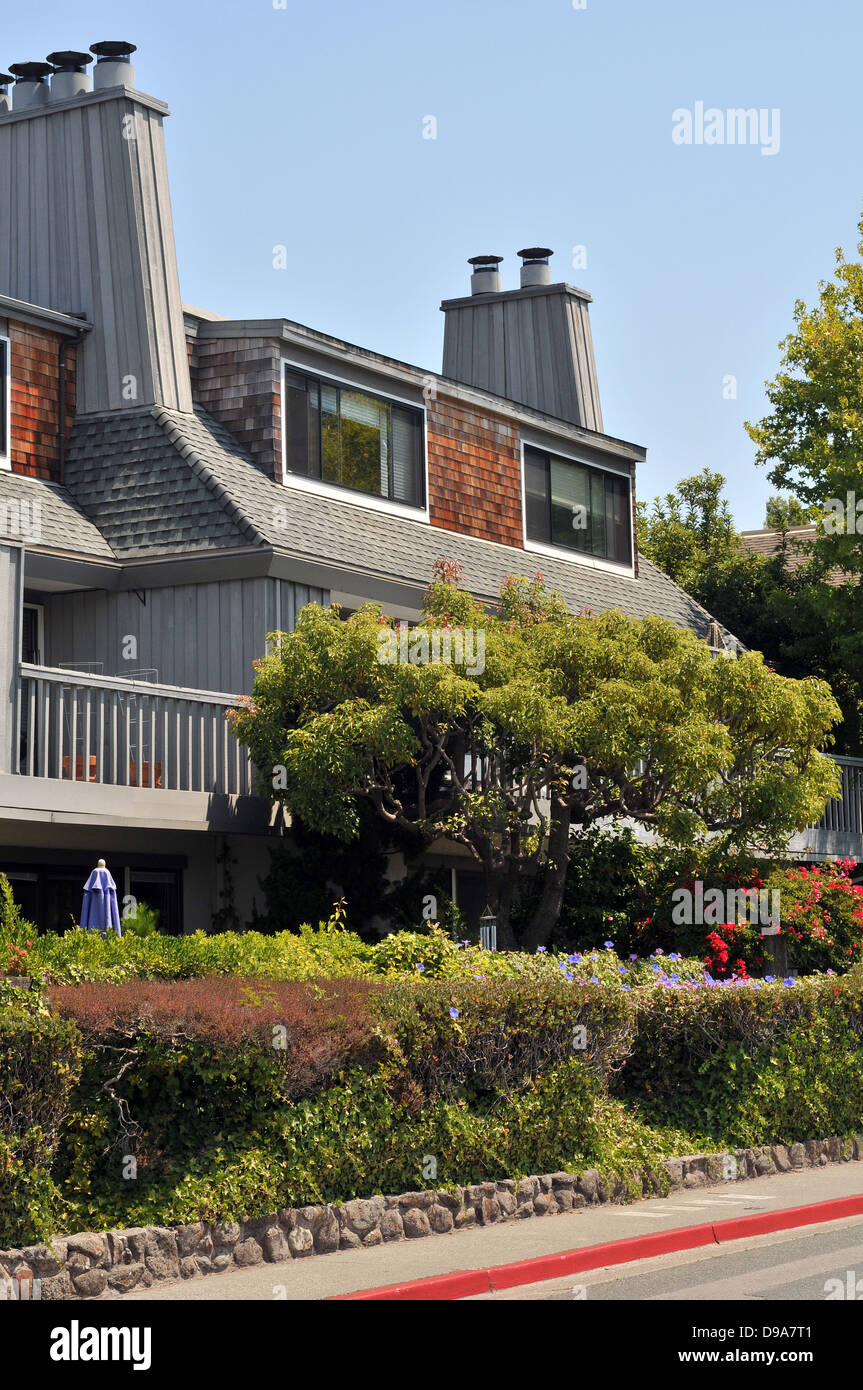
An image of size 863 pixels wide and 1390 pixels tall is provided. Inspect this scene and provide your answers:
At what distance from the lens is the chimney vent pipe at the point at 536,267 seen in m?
30.0

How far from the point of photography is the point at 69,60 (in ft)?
72.5

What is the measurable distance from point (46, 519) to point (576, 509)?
9353 millimetres

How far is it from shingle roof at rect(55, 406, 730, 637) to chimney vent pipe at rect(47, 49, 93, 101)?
189 inches

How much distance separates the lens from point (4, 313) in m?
19.6

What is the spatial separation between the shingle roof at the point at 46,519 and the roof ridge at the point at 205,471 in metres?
1.36

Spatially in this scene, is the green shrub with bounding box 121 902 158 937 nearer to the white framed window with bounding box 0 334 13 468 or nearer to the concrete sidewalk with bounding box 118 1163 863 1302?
the concrete sidewalk with bounding box 118 1163 863 1302

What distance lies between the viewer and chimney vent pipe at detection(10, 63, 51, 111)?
74.0 feet

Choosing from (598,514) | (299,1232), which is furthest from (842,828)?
(299,1232)

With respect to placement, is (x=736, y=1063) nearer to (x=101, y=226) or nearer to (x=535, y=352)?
(x=101, y=226)

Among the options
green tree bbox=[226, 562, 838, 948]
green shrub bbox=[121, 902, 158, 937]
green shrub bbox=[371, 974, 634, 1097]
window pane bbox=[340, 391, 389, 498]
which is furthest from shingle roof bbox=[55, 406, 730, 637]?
green shrub bbox=[371, 974, 634, 1097]

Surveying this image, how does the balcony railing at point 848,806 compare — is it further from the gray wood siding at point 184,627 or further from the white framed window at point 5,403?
the white framed window at point 5,403

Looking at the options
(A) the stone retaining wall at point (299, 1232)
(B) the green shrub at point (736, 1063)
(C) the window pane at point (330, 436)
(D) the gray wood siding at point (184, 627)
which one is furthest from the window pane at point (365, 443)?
(A) the stone retaining wall at point (299, 1232)
